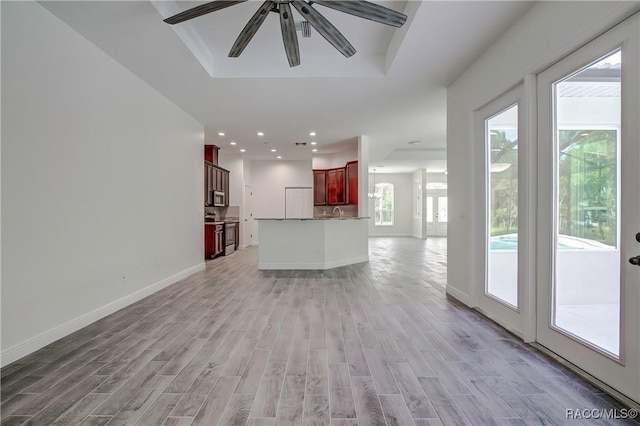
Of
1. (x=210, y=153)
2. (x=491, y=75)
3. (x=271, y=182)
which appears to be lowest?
(x=271, y=182)

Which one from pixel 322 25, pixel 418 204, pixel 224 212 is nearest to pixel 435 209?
pixel 418 204

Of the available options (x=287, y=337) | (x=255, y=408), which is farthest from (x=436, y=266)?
(x=255, y=408)

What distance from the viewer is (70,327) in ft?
8.71

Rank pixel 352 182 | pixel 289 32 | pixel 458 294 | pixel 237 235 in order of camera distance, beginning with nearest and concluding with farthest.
Answer: 1. pixel 289 32
2. pixel 458 294
3. pixel 352 182
4. pixel 237 235

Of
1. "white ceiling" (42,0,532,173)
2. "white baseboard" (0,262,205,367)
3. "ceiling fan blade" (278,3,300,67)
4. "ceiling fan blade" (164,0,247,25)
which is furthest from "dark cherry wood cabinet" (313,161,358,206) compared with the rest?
"ceiling fan blade" (164,0,247,25)

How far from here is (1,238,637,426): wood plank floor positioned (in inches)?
61.9

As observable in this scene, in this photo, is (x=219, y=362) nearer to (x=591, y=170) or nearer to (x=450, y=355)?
(x=450, y=355)

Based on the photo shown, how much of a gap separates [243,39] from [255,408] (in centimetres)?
275

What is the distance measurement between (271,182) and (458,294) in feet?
23.9

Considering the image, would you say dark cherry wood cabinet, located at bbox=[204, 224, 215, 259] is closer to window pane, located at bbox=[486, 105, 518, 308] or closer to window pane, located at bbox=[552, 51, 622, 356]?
window pane, located at bbox=[486, 105, 518, 308]

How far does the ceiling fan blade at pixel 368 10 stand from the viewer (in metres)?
1.99
